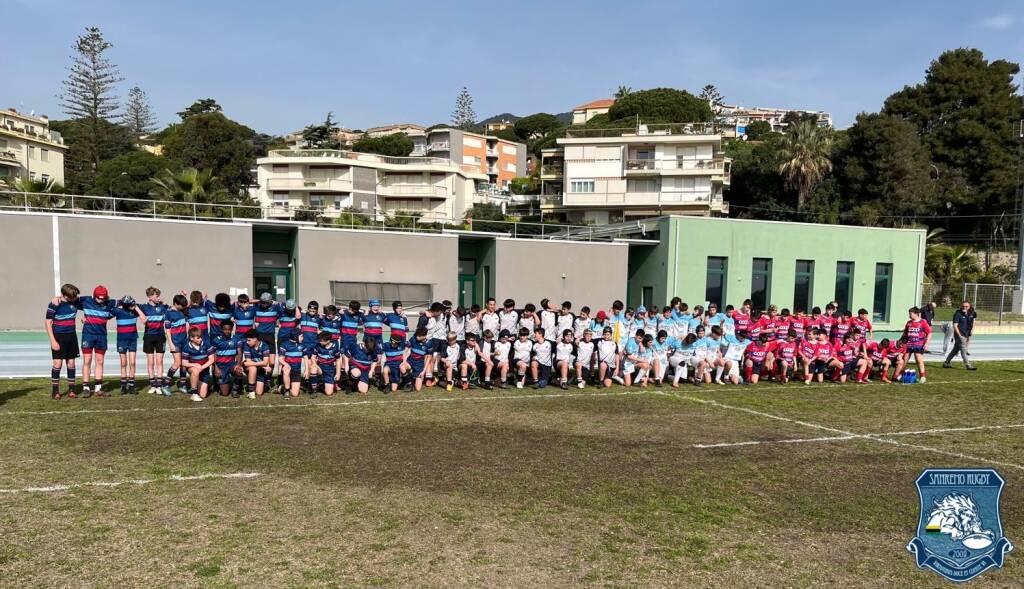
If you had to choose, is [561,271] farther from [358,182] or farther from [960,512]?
[358,182]

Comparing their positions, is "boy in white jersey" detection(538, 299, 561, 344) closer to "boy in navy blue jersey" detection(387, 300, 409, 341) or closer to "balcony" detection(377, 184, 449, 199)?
"boy in navy blue jersey" detection(387, 300, 409, 341)

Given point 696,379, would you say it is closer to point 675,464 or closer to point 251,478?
point 675,464

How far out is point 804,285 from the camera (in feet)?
97.1

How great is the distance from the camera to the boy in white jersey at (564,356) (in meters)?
12.8

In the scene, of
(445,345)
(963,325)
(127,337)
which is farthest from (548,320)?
(963,325)

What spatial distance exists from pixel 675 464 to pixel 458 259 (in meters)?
20.8

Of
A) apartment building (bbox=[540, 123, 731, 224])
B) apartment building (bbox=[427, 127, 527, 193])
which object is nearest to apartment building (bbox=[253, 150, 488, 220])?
apartment building (bbox=[427, 127, 527, 193])

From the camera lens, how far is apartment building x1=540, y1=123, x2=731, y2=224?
52.8m

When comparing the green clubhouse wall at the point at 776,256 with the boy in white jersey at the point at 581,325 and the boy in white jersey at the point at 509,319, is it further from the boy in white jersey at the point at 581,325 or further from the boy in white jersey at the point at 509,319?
the boy in white jersey at the point at 509,319

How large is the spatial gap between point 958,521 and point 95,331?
11.1 metres

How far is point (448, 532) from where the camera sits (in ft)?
17.0

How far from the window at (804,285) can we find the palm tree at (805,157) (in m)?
24.0

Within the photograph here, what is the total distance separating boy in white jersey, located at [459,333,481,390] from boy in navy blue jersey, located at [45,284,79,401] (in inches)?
233

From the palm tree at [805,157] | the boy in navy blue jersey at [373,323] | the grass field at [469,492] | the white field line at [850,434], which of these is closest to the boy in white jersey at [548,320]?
the white field line at [850,434]
